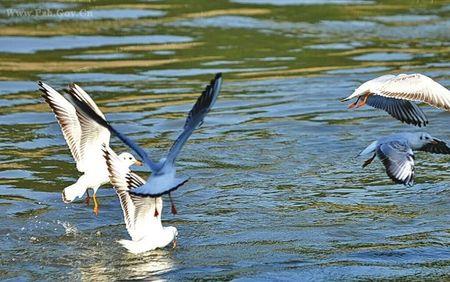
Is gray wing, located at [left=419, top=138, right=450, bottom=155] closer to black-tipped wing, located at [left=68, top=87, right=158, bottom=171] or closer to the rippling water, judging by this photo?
the rippling water

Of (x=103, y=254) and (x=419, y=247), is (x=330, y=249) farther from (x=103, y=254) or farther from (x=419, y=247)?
(x=103, y=254)

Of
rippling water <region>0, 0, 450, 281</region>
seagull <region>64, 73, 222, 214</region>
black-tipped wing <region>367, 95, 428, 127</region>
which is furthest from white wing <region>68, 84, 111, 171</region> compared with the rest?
black-tipped wing <region>367, 95, 428, 127</region>

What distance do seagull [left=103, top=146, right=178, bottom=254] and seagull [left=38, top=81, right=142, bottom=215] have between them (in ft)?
3.34

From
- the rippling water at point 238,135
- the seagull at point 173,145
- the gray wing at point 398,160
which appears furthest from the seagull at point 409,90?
the seagull at point 173,145

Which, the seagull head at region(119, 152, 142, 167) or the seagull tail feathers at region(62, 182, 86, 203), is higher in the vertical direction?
the seagull head at region(119, 152, 142, 167)

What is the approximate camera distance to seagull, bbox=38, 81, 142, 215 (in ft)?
37.0

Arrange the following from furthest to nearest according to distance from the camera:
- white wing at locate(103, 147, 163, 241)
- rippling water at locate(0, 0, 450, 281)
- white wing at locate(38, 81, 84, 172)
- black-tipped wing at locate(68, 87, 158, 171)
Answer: white wing at locate(38, 81, 84, 172)
white wing at locate(103, 147, 163, 241)
rippling water at locate(0, 0, 450, 281)
black-tipped wing at locate(68, 87, 158, 171)

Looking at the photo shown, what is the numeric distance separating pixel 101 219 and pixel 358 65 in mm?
7661

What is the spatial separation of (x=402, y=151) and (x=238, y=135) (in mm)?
4148

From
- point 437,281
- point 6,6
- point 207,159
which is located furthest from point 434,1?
point 437,281

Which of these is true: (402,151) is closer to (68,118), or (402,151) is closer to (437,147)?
(437,147)

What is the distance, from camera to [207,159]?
44.1 ft

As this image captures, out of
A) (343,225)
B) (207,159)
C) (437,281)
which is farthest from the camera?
(207,159)

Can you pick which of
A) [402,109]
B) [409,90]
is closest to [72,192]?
[409,90]
